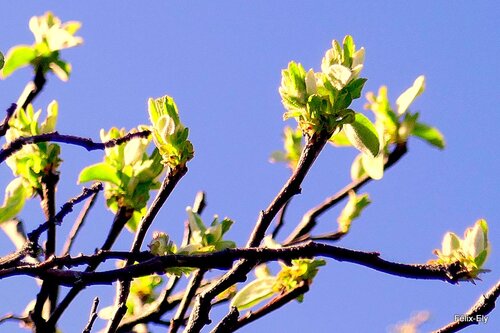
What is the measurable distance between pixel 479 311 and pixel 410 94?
→ 2.18 ft

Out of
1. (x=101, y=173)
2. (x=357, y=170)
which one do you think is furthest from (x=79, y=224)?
(x=357, y=170)

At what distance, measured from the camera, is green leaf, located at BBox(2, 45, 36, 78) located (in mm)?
1665

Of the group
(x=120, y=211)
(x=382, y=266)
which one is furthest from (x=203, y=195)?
(x=382, y=266)

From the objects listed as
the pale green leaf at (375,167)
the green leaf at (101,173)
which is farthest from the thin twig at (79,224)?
the pale green leaf at (375,167)

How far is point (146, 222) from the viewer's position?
1355 mm

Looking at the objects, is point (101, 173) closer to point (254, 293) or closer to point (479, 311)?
point (254, 293)

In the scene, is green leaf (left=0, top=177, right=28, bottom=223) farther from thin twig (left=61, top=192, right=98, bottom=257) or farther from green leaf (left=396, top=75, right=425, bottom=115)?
green leaf (left=396, top=75, right=425, bottom=115)

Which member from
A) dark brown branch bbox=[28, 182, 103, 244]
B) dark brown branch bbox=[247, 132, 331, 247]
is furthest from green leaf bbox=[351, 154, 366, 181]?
dark brown branch bbox=[28, 182, 103, 244]

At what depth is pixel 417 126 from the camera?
174 cm

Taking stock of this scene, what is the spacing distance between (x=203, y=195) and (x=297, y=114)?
545 millimetres

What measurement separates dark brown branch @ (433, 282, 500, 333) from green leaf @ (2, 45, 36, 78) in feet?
3.52

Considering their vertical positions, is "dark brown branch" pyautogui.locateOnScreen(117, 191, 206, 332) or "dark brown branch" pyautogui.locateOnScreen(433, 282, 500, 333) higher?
"dark brown branch" pyautogui.locateOnScreen(117, 191, 206, 332)

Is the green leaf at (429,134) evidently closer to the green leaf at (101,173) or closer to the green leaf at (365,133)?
the green leaf at (365,133)

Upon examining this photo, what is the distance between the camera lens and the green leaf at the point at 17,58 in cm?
167
